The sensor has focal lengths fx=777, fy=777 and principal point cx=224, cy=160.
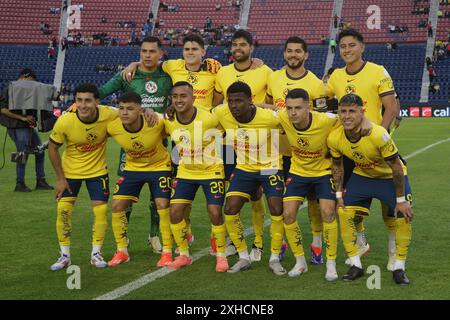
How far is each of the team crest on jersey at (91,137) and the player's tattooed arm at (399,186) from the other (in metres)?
3.19

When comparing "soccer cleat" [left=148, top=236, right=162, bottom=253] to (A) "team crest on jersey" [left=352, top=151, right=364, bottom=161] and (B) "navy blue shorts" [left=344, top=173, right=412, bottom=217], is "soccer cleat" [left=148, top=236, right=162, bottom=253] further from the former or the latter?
(A) "team crest on jersey" [left=352, top=151, right=364, bottom=161]

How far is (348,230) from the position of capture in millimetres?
7582

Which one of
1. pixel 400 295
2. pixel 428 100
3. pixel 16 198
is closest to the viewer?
pixel 400 295

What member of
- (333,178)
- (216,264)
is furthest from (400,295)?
(216,264)

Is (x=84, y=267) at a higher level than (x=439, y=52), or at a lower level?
lower

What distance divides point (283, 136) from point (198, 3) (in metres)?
48.5

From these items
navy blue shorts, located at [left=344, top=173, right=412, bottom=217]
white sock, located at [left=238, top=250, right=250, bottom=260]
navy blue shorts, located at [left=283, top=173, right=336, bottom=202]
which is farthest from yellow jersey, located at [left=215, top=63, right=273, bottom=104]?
white sock, located at [left=238, top=250, right=250, bottom=260]

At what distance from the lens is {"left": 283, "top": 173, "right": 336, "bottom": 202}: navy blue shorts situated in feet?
25.7

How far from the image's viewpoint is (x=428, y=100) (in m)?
43.9

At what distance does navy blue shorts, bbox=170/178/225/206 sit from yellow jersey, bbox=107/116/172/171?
1.38 feet

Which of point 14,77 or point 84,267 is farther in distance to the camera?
point 14,77

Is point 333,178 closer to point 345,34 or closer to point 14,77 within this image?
point 345,34

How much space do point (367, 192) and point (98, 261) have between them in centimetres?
290

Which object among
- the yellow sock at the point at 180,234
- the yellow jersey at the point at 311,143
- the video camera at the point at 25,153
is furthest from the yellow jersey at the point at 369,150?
the video camera at the point at 25,153
